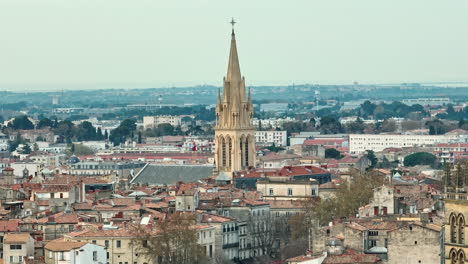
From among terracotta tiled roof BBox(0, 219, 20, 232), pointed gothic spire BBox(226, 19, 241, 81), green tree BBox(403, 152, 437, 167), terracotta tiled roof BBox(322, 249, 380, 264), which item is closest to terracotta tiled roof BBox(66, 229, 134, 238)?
terracotta tiled roof BBox(0, 219, 20, 232)

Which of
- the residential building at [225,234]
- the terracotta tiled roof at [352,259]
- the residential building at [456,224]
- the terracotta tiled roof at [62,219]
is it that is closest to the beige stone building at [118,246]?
the terracotta tiled roof at [62,219]

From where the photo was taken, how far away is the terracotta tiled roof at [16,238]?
2362 inches

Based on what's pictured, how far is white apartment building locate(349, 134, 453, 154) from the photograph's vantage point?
589ft

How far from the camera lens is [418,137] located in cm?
18688

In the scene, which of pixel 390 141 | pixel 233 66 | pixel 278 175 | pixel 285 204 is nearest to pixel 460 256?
pixel 285 204

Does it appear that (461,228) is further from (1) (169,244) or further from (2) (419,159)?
(2) (419,159)

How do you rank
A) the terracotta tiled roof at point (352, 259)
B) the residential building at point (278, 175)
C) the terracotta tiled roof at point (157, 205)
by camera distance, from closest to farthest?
the terracotta tiled roof at point (352, 259), the terracotta tiled roof at point (157, 205), the residential building at point (278, 175)

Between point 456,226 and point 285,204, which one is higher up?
point 456,226

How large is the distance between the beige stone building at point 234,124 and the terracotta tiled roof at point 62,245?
4329 cm

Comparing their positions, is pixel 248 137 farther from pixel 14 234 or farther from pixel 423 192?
pixel 14 234

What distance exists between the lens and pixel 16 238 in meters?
60.4

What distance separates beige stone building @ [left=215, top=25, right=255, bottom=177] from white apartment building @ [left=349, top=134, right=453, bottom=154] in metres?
72.6

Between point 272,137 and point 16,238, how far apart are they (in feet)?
426

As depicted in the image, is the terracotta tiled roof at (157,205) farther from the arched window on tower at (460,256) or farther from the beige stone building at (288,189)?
the arched window on tower at (460,256)
